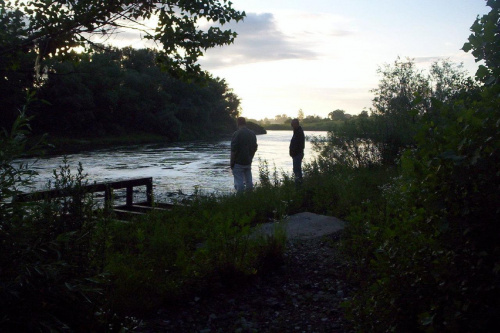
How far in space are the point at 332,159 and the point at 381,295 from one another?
1401 centimetres

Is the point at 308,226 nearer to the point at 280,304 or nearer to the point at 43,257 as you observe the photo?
the point at 280,304

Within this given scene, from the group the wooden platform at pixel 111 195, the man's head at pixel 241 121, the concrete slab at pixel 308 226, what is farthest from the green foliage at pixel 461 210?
the man's head at pixel 241 121

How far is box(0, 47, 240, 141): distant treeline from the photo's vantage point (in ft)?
177

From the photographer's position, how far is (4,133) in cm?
334

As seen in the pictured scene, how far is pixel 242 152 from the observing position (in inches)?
504

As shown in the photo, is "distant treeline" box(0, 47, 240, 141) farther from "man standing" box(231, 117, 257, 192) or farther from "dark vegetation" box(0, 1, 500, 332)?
"dark vegetation" box(0, 1, 500, 332)

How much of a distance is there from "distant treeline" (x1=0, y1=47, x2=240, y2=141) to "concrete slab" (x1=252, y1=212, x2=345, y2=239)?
3474 cm

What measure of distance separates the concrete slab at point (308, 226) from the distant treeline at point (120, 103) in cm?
3474

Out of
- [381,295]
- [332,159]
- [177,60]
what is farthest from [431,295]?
[332,159]

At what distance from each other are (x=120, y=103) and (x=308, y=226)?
65018 mm

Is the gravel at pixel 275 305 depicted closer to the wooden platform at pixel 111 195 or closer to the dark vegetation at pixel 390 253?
the dark vegetation at pixel 390 253

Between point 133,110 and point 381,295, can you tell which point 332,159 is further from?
point 133,110

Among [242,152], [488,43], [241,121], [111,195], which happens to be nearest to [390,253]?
[488,43]

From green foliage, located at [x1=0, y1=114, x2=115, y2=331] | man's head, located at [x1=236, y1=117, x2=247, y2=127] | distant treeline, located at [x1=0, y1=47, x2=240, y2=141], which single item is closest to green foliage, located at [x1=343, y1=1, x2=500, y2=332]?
green foliage, located at [x1=0, y1=114, x2=115, y2=331]
